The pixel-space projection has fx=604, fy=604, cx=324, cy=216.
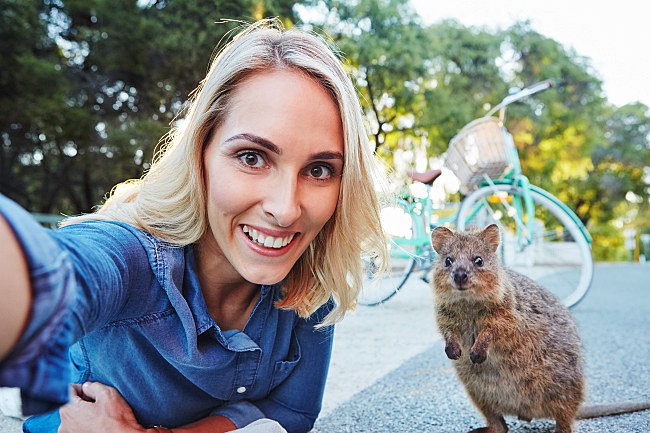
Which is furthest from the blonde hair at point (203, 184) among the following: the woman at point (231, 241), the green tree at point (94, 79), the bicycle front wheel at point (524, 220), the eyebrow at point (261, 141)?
the green tree at point (94, 79)

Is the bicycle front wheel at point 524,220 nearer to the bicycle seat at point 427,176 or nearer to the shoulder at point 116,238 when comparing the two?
the bicycle seat at point 427,176

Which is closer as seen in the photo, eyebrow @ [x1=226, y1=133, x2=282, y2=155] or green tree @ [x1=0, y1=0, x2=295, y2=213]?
eyebrow @ [x1=226, y1=133, x2=282, y2=155]

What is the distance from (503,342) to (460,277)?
0.69ft

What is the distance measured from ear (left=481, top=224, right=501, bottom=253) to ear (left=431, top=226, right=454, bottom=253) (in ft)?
0.34

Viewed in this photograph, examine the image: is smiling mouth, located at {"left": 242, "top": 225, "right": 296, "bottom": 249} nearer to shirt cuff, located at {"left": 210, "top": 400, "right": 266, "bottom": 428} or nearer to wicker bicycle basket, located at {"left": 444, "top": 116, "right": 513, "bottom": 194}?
shirt cuff, located at {"left": 210, "top": 400, "right": 266, "bottom": 428}

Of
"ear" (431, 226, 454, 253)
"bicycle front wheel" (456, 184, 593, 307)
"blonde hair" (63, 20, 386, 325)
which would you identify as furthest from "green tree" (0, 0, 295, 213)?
"blonde hair" (63, 20, 386, 325)

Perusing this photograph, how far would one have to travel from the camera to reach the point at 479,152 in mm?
4027

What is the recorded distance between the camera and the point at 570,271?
6.43 meters

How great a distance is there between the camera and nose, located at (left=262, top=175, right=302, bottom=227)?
1.29 meters

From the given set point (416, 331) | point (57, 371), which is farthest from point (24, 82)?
point (57, 371)

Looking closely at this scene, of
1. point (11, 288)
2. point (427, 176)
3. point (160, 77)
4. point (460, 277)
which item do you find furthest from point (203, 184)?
point (160, 77)

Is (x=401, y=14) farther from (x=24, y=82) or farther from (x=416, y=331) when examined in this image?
(x=416, y=331)

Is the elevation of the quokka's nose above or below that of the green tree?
below

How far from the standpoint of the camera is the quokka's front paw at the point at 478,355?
1.62 m
